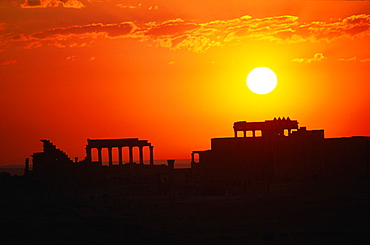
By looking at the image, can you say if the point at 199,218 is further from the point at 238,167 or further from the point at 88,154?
the point at 88,154

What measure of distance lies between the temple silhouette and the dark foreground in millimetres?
3252

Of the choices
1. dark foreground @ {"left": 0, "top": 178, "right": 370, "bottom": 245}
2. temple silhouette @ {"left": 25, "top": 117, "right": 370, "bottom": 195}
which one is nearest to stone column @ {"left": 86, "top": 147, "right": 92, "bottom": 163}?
temple silhouette @ {"left": 25, "top": 117, "right": 370, "bottom": 195}

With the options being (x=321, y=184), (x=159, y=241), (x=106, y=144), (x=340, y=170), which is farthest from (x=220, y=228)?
(x=106, y=144)

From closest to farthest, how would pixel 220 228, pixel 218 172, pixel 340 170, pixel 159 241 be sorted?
pixel 159 241, pixel 220 228, pixel 340 170, pixel 218 172

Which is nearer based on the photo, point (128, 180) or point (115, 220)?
point (115, 220)

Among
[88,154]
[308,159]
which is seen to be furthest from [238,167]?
[88,154]

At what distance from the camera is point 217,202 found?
5828 cm

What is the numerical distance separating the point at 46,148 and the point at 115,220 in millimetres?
18184

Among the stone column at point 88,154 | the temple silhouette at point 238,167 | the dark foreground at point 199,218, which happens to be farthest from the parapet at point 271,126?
the stone column at point 88,154

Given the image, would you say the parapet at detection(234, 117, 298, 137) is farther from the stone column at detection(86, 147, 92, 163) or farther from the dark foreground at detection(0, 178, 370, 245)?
the stone column at detection(86, 147, 92, 163)

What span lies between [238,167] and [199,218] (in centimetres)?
1743

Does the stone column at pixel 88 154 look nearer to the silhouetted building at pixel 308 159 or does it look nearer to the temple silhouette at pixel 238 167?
the temple silhouette at pixel 238 167

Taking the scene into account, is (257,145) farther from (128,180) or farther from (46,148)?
(46,148)

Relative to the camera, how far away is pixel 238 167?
232 ft
